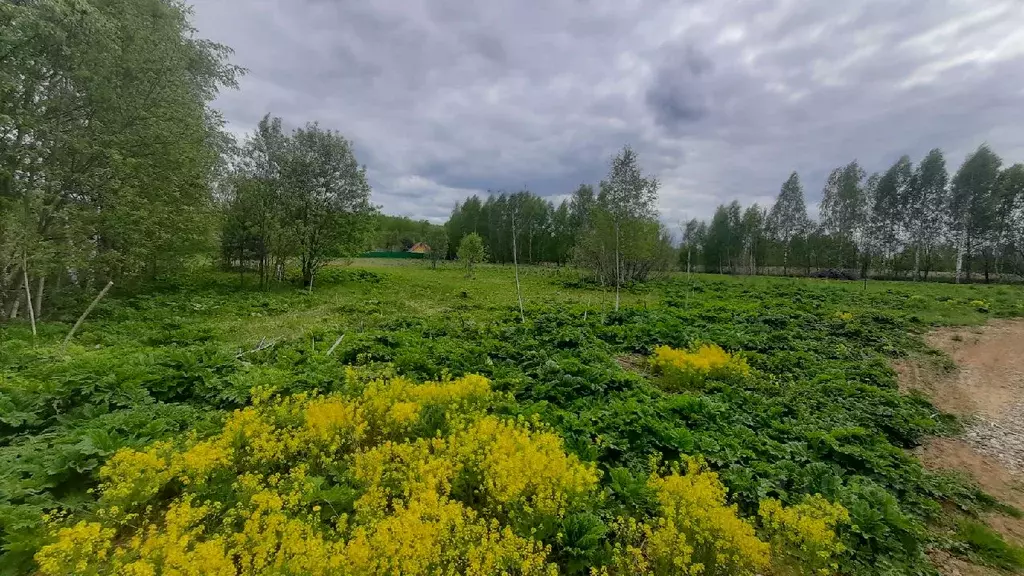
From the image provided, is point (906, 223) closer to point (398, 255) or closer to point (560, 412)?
point (560, 412)

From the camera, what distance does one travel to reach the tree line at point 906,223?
122 ft

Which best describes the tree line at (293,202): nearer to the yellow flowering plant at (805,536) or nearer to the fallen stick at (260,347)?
the fallen stick at (260,347)

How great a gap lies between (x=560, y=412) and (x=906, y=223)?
54525 mm

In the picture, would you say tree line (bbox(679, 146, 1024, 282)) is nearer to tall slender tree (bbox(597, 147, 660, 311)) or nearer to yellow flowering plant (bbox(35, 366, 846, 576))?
tall slender tree (bbox(597, 147, 660, 311))

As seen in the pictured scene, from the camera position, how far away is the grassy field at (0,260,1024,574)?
3.92 meters

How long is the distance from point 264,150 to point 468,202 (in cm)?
4667

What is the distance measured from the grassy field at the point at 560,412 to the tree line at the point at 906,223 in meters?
23.4

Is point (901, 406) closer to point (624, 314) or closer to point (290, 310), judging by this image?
point (624, 314)

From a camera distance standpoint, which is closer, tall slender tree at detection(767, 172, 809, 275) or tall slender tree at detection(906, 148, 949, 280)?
tall slender tree at detection(906, 148, 949, 280)

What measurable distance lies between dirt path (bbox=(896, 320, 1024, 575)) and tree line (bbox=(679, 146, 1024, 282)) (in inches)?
736

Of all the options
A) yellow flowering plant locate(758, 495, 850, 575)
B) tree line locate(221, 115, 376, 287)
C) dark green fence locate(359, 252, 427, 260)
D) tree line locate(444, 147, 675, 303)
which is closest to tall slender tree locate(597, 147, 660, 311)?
tree line locate(444, 147, 675, 303)

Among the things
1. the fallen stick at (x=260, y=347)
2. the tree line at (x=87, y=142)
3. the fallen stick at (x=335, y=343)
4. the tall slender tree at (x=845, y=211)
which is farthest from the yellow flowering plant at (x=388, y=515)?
the tall slender tree at (x=845, y=211)

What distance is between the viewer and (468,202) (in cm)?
6744

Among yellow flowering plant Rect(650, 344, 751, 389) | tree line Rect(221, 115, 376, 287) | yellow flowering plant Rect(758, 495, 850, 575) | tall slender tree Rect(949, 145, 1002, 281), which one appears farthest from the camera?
tall slender tree Rect(949, 145, 1002, 281)
